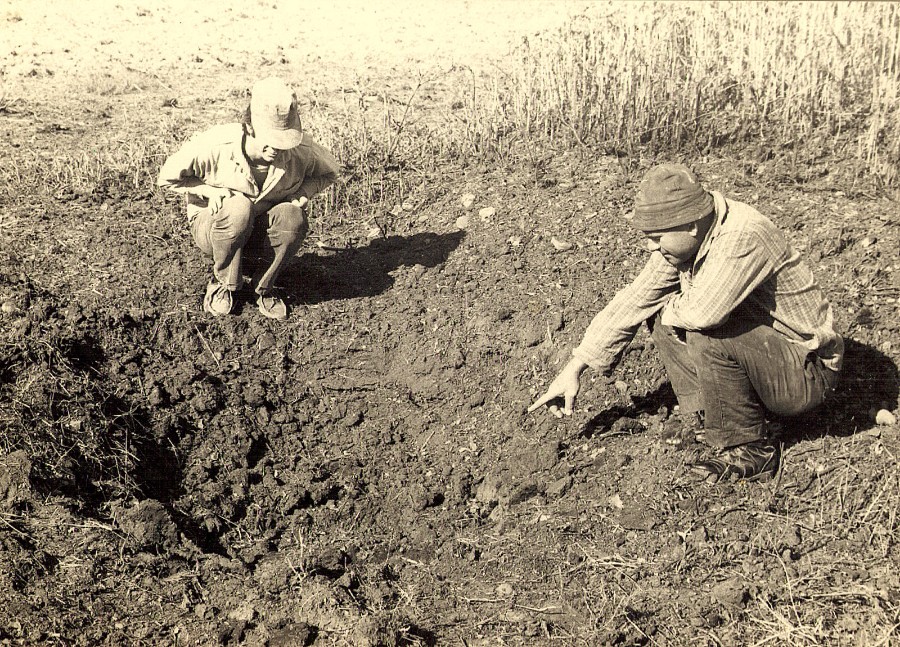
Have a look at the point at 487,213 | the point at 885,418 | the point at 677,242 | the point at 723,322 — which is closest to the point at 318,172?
the point at 487,213

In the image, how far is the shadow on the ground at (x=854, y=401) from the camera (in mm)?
3717

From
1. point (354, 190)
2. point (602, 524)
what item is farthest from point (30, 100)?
point (602, 524)

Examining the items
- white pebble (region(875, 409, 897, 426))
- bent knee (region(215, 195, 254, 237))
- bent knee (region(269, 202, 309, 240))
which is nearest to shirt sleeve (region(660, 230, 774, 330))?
white pebble (region(875, 409, 897, 426))

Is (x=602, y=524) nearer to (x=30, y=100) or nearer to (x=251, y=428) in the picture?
(x=251, y=428)

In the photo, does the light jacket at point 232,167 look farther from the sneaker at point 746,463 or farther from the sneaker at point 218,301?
the sneaker at point 746,463

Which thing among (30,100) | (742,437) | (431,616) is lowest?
(431,616)

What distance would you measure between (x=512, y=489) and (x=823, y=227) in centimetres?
236

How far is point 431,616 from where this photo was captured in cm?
317

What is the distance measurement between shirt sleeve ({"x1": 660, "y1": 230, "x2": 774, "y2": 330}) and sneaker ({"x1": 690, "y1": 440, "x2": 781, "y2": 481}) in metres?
0.65

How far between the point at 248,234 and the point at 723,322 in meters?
2.20

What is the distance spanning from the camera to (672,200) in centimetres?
Answer: 296

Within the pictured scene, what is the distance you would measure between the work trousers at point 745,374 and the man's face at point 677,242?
0.33m

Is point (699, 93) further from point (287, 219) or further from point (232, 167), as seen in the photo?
point (232, 167)

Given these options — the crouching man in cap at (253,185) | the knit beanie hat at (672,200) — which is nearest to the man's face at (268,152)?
the crouching man in cap at (253,185)
